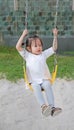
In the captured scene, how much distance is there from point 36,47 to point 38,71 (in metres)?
0.28

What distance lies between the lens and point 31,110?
30.0 ft

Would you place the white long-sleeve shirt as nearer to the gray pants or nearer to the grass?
the gray pants

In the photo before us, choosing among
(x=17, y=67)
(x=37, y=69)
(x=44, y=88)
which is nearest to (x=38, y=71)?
(x=37, y=69)

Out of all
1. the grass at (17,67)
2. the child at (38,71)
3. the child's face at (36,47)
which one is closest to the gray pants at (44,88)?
the child at (38,71)

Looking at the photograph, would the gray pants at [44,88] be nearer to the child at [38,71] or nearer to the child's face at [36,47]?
the child at [38,71]

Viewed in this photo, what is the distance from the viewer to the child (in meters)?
5.89

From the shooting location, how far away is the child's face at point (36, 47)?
19.8 feet

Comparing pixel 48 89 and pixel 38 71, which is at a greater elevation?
pixel 38 71

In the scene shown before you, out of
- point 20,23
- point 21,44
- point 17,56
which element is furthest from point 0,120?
point 20,23

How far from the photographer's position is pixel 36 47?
603 cm

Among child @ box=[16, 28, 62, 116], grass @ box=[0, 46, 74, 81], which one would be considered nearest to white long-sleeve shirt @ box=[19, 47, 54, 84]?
child @ box=[16, 28, 62, 116]

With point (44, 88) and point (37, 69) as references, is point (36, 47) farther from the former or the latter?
point (44, 88)

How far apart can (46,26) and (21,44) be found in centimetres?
811

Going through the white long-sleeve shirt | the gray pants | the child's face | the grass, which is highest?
the child's face
